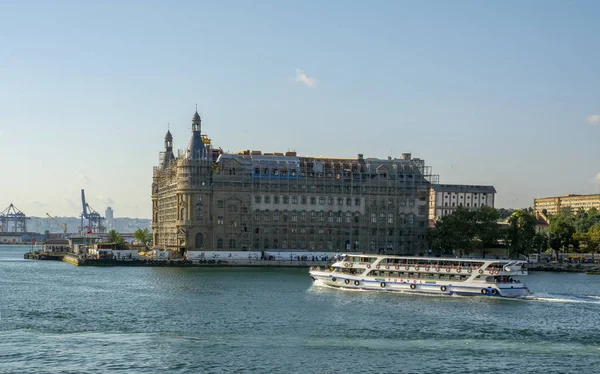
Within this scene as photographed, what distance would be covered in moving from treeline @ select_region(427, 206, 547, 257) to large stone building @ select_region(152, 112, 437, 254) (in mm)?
10171

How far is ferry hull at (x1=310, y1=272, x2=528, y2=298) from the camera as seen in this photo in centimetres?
10075

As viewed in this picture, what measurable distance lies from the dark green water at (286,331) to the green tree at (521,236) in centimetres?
7337

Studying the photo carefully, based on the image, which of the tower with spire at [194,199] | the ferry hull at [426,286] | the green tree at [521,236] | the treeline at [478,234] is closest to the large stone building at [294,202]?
the tower with spire at [194,199]

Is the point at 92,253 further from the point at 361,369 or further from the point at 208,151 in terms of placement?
the point at 361,369

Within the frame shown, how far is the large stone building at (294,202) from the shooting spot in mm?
171500

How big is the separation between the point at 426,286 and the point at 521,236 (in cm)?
7597

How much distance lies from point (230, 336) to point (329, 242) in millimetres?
108818

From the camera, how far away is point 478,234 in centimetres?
17050

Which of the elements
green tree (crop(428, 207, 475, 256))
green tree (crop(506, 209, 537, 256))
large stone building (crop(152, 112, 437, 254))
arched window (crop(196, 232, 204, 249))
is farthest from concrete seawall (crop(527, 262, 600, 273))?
arched window (crop(196, 232, 204, 249))

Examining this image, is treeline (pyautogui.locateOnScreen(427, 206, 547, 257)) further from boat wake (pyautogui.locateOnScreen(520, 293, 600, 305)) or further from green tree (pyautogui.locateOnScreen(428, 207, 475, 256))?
boat wake (pyautogui.locateOnScreen(520, 293, 600, 305))

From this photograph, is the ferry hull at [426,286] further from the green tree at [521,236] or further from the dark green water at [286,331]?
the green tree at [521,236]

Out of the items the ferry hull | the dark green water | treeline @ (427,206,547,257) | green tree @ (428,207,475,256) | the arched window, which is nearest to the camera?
the dark green water

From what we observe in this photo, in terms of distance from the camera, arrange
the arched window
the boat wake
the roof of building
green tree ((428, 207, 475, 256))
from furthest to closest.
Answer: the roof of building
the arched window
green tree ((428, 207, 475, 256))
the boat wake

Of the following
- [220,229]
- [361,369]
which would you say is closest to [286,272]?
[220,229]
